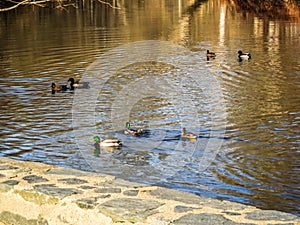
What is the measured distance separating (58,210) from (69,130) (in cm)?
697

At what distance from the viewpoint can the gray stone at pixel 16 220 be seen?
542cm

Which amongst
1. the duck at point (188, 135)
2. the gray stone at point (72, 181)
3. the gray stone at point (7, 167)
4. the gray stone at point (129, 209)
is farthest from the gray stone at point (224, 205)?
the duck at point (188, 135)

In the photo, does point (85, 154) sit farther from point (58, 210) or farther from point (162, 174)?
point (58, 210)

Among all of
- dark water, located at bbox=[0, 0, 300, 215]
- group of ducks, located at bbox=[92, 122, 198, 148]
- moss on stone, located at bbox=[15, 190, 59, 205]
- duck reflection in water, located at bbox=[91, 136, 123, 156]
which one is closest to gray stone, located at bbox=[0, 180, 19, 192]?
moss on stone, located at bbox=[15, 190, 59, 205]

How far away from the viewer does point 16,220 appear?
555 centimetres

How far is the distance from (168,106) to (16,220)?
8.76 meters

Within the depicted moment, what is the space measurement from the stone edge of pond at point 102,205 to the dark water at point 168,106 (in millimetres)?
3006

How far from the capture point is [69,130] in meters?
12.2

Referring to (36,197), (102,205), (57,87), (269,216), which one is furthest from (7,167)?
(57,87)

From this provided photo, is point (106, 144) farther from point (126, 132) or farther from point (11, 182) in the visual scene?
point (11, 182)

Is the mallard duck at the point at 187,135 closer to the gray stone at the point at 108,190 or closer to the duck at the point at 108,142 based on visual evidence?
the duck at the point at 108,142

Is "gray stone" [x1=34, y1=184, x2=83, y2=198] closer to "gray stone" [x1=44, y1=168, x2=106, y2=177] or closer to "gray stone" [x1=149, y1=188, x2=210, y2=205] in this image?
"gray stone" [x1=44, y1=168, x2=106, y2=177]

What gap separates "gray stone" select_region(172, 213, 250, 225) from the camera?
186 inches

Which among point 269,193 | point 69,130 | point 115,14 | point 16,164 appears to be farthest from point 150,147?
point 115,14
